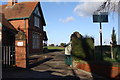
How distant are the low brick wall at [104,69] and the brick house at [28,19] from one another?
1302 cm

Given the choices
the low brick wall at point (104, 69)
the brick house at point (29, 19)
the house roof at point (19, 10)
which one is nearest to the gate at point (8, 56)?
the low brick wall at point (104, 69)

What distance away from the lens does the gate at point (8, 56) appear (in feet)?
38.6

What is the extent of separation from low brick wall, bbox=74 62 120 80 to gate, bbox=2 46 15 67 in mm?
5065

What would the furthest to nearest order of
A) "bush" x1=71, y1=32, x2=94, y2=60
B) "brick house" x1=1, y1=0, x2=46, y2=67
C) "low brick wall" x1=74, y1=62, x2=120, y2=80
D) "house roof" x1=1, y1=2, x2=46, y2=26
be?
"house roof" x1=1, y1=2, x2=46, y2=26
"brick house" x1=1, y1=0, x2=46, y2=67
"bush" x1=71, y1=32, x2=94, y2=60
"low brick wall" x1=74, y1=62, x2=120, y2=80

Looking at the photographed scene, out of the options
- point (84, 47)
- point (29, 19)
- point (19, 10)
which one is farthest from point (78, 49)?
point (19, 10)

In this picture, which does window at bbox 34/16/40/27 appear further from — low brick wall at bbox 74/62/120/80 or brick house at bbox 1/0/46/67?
low brick wall at bbox 74/62/120/80

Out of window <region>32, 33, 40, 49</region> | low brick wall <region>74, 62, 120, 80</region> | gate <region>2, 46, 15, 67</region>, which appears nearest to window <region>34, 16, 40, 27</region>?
window <region>32, 33, 40, 49</region>

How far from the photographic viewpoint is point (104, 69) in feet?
30.9

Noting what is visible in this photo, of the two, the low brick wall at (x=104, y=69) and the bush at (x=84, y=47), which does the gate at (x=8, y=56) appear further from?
the low brick wall at (x=104, y=69)

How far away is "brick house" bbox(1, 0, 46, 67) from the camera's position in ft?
79.7

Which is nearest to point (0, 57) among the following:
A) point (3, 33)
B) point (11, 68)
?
point (11, 68)

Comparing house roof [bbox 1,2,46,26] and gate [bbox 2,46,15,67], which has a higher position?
house roof [bbox 1,2,46,26]

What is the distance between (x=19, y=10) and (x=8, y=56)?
15.6 m

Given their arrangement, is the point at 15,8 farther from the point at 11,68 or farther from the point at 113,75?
the point at 113,75
